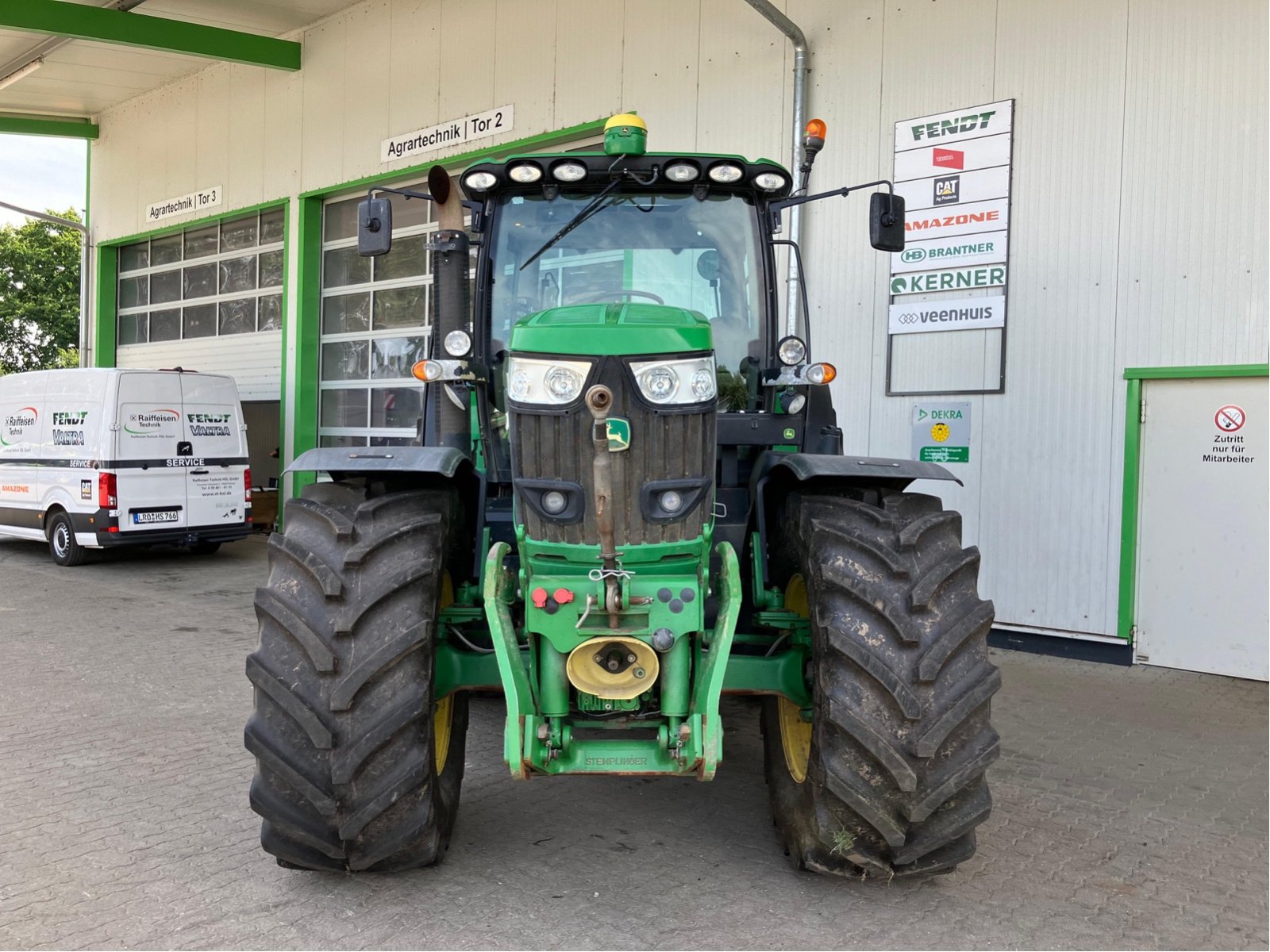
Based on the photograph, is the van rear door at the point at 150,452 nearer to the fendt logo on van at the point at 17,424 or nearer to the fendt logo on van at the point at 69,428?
the fendt logo on van at the point at 69,428

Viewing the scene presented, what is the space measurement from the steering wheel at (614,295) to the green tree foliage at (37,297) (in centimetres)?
3525

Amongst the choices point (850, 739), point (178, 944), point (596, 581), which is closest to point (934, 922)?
point (850, 739)

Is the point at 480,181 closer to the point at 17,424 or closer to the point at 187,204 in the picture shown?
the point at 17,424

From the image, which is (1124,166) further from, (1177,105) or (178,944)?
(178,944)

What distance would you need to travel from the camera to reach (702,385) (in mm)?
3209

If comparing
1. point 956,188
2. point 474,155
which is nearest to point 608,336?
point 956,188

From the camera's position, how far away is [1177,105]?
738 centimetres

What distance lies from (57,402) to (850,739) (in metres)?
11.8

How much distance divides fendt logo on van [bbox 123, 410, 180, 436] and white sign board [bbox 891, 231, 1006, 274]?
8.17m

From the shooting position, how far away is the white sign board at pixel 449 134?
11859 mm

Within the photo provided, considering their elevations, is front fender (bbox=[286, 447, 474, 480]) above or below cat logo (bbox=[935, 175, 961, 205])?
below

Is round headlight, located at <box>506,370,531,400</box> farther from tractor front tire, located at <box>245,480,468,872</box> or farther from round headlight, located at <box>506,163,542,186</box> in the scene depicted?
round headlight, located at <box>506,163,542,186</box>

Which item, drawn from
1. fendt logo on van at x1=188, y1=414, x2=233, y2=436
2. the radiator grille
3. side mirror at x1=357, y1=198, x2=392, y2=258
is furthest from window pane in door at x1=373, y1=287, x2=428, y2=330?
the radiator grille

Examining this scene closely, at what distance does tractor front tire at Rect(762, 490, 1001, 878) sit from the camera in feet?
10.6
